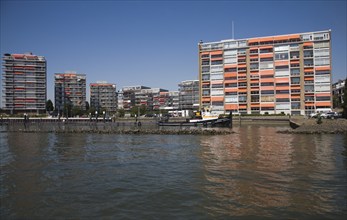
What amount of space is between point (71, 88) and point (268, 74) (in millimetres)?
107384

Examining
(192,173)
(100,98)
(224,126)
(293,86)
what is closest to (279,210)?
(192,173)

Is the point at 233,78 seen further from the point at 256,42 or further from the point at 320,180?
the point at 320,180

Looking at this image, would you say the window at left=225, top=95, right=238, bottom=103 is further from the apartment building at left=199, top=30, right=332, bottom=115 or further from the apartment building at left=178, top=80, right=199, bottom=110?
the apartment building at left=178, top=80, right=199, bottom=110

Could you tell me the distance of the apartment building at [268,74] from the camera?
264 ft

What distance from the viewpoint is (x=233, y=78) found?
295 ft

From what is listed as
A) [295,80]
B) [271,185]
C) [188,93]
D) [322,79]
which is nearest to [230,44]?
[295,80]

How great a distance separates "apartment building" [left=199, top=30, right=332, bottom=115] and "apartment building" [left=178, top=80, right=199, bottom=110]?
65.3 m

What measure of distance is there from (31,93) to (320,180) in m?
132

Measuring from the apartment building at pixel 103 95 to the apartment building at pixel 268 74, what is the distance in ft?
312

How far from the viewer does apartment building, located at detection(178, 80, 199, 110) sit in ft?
524

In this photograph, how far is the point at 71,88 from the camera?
149250 millimetres

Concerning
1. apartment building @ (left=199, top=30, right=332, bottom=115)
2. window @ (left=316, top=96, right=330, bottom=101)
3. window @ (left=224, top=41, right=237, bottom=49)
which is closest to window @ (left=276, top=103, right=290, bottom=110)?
apartment building @ (left=199, top=30, right=332, bottom=115)

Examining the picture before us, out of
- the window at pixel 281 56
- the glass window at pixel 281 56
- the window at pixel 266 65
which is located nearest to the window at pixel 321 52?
the glass window at pixel 281 56

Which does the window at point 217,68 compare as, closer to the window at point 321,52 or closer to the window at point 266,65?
the window at point 266,65
